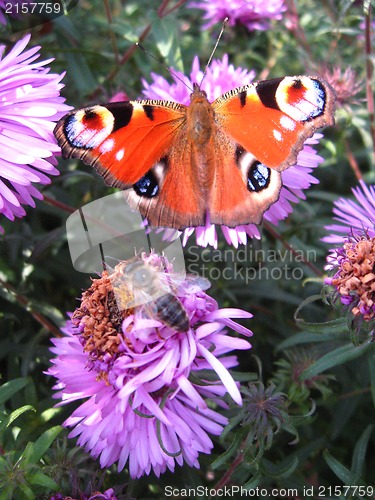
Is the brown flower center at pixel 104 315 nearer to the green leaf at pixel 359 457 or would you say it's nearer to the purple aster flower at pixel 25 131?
the purple aster flower at pixel 25 131

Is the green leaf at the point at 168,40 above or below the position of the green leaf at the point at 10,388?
above

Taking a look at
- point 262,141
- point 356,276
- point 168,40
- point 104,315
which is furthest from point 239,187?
point 168,40

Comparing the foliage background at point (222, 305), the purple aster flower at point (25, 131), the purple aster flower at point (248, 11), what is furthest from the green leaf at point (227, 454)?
the purple aster flower at point (248, 11)

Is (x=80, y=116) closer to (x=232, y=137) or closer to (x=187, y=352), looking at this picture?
(x=232, y=137)

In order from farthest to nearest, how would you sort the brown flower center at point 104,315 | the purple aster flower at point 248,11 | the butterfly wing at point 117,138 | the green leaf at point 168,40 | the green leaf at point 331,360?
the purple aster flower at point 248,11 < the green leaf at point 168,40 < the green leaf at point 331,360 < the butterfly wing at point 117,138 < the brown flower center at point 104,315

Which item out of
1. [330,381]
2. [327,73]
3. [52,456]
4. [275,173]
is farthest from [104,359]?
[327,73]

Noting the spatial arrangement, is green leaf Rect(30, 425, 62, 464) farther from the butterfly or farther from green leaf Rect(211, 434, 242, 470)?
the butterfly
